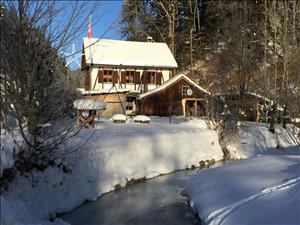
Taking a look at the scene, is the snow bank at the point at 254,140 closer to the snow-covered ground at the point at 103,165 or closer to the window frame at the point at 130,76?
the snow-covered ground at the point at 103,165

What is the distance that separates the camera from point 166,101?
40.7 meters

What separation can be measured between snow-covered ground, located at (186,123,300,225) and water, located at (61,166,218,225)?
49 centimetres

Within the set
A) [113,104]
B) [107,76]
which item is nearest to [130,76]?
[107,76]

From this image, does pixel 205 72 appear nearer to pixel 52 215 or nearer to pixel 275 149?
pixel 275 149

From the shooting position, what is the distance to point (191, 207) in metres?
12.7

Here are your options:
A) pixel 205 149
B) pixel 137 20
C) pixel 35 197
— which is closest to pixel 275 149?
pixel 205 149

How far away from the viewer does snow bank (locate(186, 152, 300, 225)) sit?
870 cm

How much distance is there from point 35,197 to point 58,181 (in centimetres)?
143

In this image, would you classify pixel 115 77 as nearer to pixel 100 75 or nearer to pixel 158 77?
pixel 100 75

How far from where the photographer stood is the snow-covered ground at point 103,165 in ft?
35.9

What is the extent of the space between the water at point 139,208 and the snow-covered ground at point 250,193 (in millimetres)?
486

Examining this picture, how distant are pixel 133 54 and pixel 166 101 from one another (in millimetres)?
6232

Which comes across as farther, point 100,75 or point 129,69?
point 129,69

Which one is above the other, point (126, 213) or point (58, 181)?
point (58, 181)
